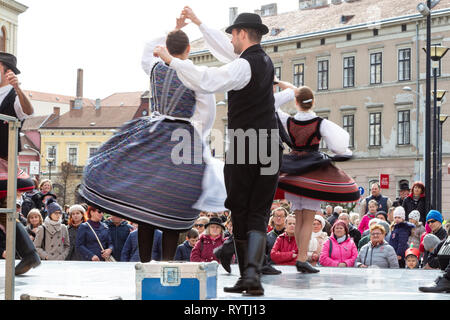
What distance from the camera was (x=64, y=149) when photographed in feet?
280

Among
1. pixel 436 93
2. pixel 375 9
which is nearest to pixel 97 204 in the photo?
pixel 436 93

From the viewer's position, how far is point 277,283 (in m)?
6.52

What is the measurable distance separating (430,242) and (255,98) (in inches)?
212

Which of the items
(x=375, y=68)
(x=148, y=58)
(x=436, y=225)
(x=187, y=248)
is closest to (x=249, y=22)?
(x=148, y=58)

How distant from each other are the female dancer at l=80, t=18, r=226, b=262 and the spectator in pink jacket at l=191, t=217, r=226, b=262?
102 inches

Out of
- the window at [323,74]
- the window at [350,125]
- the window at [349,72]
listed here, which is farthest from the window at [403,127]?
the window at [323,74]

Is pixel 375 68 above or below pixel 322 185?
above

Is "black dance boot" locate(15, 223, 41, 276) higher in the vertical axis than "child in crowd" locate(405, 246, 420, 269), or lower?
higher

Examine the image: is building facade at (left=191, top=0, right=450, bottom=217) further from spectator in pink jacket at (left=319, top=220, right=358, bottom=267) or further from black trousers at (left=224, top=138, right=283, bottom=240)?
black trousers at (left=224, top=138, right=283, bottom=240)

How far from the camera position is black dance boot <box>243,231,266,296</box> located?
5627mm

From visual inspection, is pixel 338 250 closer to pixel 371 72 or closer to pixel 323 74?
pixel 371 72

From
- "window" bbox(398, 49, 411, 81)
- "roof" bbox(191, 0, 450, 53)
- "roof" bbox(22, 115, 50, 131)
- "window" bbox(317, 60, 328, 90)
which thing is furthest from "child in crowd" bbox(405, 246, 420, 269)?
"roof" bbox(22, 115, 50, 131)

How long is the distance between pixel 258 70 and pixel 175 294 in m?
1.77
